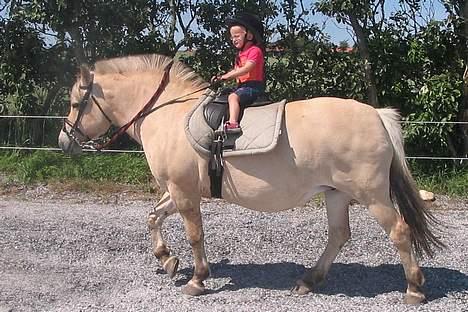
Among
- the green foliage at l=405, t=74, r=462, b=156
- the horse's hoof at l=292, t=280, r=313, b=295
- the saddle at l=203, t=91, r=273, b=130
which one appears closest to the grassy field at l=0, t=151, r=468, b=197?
the green foliage at l=405, t=74, r=462, b=156

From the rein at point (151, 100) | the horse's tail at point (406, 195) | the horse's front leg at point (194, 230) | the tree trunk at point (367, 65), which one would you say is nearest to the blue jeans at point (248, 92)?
the rein at point (151, 100)

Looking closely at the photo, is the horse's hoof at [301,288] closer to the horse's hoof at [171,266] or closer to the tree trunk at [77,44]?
the horse's hoof at [171,266]

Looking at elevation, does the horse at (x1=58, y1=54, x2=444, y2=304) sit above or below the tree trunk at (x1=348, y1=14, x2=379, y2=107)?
below

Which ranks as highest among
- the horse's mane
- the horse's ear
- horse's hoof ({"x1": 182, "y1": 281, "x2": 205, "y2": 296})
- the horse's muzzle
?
the horse's mane

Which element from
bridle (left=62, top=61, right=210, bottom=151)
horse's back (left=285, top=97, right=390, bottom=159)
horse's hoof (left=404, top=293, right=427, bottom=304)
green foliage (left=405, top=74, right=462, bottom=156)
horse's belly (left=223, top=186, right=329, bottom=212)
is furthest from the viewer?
green foliage (left=405, top=74, right=462, bottom=156)

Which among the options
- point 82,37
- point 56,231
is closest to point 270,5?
point 82,37

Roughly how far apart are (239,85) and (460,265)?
101 inches

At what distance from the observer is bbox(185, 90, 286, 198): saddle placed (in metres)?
4.73

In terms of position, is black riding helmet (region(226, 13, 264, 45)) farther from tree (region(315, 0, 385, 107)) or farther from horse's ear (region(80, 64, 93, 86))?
tree (region(315, 0, 385, 107))

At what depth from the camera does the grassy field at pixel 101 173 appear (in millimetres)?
8867

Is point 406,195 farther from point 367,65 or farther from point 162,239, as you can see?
point 367,65

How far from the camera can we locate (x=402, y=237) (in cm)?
473

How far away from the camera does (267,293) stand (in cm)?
497

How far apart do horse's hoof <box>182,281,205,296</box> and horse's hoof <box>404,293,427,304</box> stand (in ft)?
5.22
